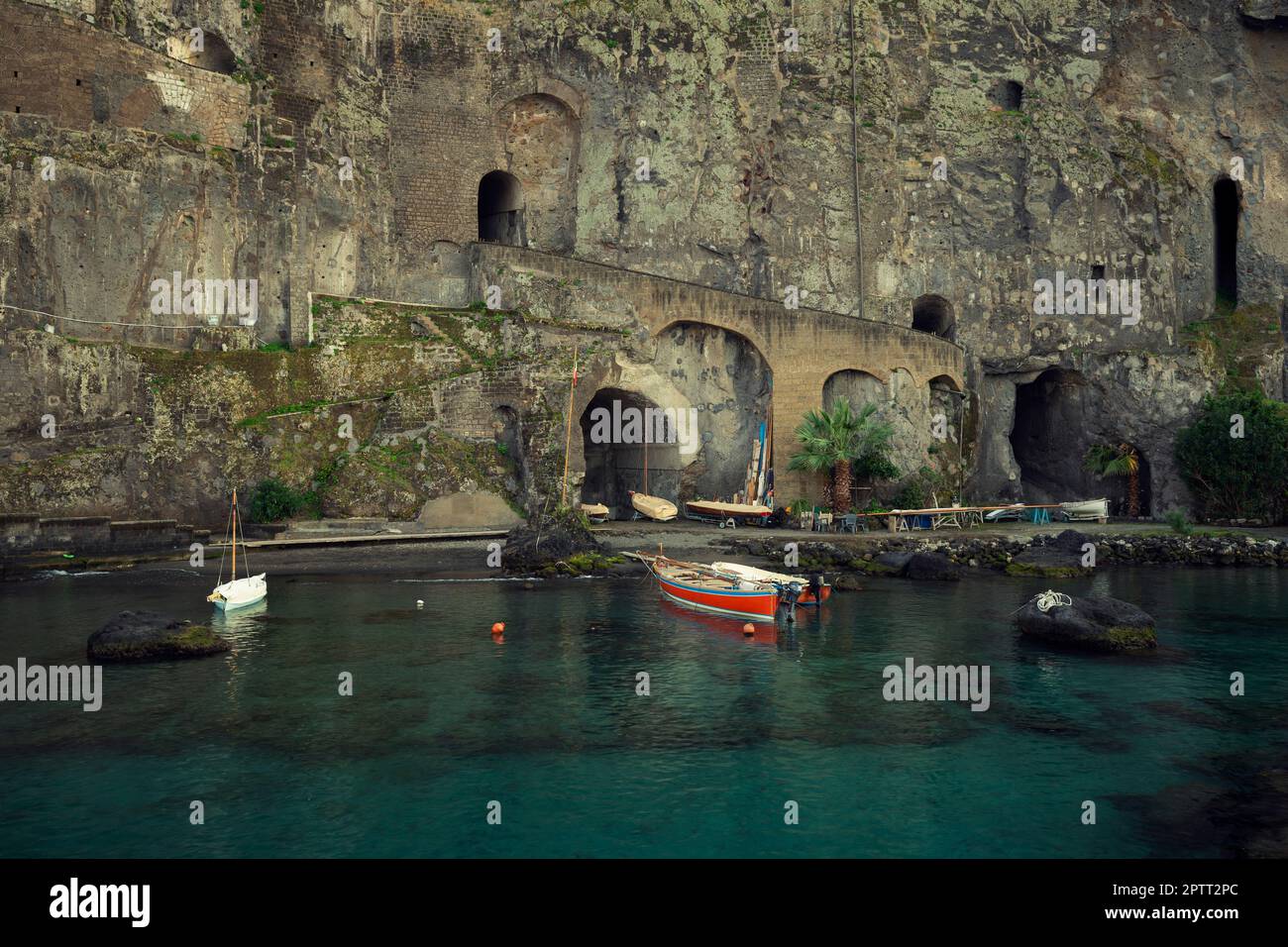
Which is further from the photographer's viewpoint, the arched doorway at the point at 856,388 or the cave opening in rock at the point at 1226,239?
the cave opening in rock at the point at 1226,239

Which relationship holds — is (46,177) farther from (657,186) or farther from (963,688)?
(963,688)

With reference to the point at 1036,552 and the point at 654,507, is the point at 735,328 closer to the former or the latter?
the point at 654,507

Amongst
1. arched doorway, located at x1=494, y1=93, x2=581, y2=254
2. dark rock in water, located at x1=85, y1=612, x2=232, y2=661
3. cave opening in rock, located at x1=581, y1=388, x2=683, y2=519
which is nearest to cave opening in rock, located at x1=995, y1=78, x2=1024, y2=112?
arched doorway, located at x1=494, y1=93, x2=581, y2=254

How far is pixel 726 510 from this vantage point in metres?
41.8

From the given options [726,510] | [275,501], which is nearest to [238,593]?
[275,501]

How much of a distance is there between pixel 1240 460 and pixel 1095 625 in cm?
2456

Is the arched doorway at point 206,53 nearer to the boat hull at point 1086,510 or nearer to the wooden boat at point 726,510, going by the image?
the wooden boat at point 726,510

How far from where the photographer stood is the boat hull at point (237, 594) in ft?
84.0

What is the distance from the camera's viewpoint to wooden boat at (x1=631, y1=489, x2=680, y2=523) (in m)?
42.0

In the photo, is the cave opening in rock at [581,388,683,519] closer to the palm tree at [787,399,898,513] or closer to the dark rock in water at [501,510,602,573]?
the palm tree at [787,399,898,513]

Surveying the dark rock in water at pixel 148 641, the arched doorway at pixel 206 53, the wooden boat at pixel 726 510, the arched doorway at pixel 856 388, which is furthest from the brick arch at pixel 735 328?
the dark rock in water at pixel 148 641

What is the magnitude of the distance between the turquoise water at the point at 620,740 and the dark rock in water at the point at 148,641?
0.52m

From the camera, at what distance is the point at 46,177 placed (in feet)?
115

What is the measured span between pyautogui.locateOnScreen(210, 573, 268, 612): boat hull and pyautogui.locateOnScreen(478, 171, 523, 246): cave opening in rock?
82.1ft
